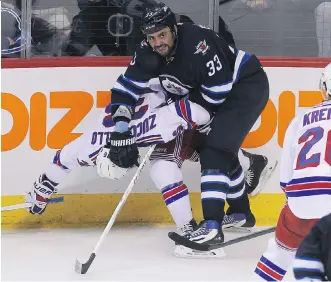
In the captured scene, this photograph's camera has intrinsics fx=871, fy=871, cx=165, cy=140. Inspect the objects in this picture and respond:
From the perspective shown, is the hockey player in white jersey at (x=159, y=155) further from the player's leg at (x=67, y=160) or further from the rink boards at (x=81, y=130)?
the rink boards at (x=81, y=130)

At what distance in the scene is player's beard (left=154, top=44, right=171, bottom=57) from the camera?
10.9 ft

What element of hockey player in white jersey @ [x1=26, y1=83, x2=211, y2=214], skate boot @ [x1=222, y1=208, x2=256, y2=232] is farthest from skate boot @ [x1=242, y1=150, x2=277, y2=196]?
hockey player in white jersey @ [x1=26, y1=83, x2=211, y2=214]

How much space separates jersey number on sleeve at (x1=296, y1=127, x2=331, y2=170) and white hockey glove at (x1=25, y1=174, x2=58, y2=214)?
1491 millimetres

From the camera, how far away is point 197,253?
3268mm

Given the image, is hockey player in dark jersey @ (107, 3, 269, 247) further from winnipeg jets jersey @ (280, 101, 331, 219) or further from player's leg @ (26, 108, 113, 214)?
winnipeg jets jersey @ (280, 101, 331, 219)

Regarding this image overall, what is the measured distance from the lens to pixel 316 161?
2.37 metres

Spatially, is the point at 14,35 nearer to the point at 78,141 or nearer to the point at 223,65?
the point at 78,141

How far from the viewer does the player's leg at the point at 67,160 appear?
3.55 m

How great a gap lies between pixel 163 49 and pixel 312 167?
1.12 meters

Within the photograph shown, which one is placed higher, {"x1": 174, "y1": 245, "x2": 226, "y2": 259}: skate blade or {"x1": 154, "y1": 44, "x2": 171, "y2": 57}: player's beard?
{"x1": 154, "y1": 44, "x2": 171, "y2": 57}: player's beard

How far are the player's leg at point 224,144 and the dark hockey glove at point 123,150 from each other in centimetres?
27

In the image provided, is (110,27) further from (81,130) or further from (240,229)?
(240,229)

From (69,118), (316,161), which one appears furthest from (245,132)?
(316,161)

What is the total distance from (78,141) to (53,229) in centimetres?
43
